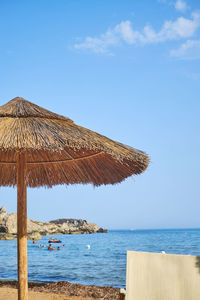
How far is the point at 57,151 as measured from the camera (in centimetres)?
Result: 280

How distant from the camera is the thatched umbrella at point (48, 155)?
277 centimetres

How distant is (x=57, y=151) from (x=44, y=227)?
4297 cm

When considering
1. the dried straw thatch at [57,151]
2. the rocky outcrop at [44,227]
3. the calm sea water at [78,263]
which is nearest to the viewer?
the dried straw thatch at [57,151]

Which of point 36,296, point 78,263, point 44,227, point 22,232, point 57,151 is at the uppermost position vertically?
point 57,151

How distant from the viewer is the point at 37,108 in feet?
10.8

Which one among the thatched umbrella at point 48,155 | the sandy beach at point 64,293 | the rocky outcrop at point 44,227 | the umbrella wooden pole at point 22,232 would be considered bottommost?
the rocky outcrop at point 44,227

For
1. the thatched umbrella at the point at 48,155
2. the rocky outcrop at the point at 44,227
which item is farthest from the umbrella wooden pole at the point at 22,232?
the rocky outcrop at the point at 44,227

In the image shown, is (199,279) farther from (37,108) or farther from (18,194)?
(37,108)

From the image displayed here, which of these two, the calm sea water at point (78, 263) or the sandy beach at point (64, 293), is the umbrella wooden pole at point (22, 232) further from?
the calm sea water at point (78, 263)

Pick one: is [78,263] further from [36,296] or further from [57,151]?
[57,151]

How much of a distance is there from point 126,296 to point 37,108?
1829mm

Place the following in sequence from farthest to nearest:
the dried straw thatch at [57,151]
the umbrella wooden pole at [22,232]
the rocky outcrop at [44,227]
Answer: the rocky outcrop at [44,227], the umbrella wooden pole at [22,232], the dried straw thatch at [57,151]

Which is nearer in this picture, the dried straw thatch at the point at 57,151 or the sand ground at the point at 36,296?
the dried straw thatch at the point at 57,151

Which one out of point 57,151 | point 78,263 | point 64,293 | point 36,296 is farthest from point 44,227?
point 57,151
